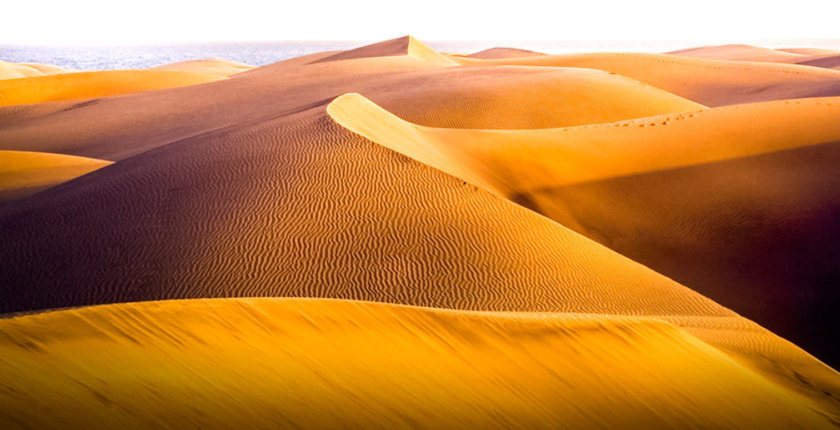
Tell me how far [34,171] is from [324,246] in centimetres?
758

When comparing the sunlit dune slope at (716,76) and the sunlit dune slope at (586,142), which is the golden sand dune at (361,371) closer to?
the sunlit dune slope at (586,142)

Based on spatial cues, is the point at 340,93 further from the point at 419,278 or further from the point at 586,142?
the point at 419,278

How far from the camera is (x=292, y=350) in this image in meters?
3.39

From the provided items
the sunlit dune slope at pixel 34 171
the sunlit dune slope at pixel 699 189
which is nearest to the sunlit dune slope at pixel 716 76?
the sunlit dune slope at pixel 699 189

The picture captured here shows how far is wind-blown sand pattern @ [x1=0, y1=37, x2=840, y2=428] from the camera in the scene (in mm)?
3082

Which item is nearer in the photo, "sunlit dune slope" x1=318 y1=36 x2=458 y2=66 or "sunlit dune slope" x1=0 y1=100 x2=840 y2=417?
"sunlit dune slope" x1=0 y1=100 x2=840 y2=417

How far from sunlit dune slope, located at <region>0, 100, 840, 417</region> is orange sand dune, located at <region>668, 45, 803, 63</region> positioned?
143 feet

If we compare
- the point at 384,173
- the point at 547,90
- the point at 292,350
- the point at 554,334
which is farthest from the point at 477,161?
the point at 547,90

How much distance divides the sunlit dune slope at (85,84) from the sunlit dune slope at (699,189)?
21.4 meters

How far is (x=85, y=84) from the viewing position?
30141 mm

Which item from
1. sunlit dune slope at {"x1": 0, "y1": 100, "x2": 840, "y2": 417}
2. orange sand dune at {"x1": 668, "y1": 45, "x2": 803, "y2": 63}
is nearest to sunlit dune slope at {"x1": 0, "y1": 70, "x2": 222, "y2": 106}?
sunlit dune slope at {"x1": 0, "y1": 100, "x2": 840, "y2": 417}

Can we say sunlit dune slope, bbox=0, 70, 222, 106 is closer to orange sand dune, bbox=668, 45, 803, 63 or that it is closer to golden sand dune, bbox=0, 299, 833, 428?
golden sand dune, bbox=0, 299, 833, 428

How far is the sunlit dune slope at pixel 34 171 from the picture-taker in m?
10.4

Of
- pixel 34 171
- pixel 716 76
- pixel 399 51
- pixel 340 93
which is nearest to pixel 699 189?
pixel 34 171
